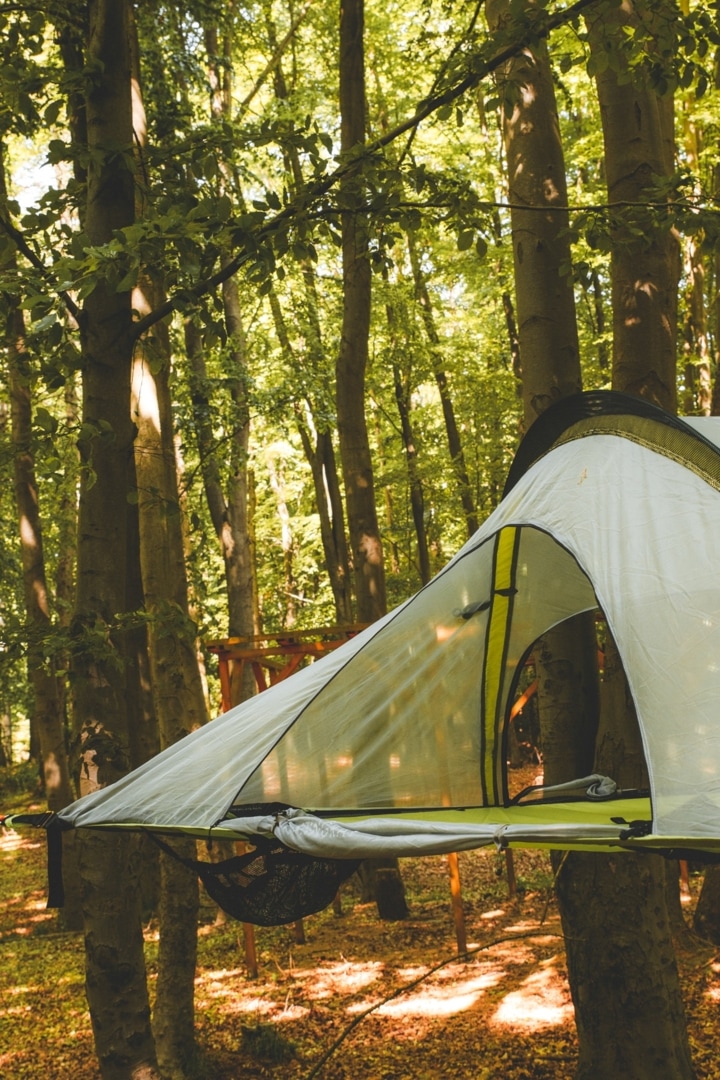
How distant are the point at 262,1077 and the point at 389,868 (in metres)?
2.65

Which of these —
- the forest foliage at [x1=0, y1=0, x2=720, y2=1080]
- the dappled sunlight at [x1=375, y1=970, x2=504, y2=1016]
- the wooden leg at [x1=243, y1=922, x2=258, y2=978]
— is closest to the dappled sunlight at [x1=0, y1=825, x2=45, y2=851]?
the forest foliage at [x1=0, y1=0, x2=720, y2=1080]

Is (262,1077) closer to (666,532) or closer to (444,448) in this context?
(666,532)

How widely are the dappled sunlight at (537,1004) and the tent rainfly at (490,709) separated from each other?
5.33ft

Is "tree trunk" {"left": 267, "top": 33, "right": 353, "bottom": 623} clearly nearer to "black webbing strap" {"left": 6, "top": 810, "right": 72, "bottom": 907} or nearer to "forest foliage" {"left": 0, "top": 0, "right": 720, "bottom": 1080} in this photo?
"forest foliage" {"left": 0, "top": 0, "right": 720, "bottom": 1080}

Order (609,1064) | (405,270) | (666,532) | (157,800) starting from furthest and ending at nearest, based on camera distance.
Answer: (405,270)
(609,1064)
(157,800)
(666,532)

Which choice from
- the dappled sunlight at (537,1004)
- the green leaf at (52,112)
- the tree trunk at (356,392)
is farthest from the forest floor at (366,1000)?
the green leaf at (52,112)

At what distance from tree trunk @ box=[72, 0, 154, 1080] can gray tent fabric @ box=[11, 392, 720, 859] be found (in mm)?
304

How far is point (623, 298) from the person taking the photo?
12.0 feet

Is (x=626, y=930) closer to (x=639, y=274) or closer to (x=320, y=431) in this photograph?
(x=639, y=274)

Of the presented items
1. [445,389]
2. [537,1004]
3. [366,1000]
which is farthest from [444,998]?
[445,389]

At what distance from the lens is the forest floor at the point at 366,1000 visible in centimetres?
407

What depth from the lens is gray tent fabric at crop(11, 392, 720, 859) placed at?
194cm

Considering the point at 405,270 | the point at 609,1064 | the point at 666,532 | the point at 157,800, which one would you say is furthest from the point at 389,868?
the point at 405,270

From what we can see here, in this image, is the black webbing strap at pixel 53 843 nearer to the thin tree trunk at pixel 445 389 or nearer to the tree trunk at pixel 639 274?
the tree trunk at pixel 639 274
